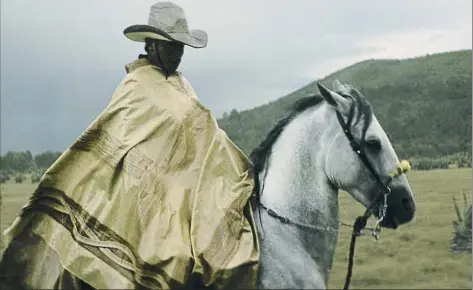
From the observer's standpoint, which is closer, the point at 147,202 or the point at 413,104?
the point at 147,202

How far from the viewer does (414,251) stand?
888 cm

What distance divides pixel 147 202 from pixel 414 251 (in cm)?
572

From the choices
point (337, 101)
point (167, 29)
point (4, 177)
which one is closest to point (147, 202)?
point (167, 29)

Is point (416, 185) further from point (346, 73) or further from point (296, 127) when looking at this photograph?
point (346, 73)

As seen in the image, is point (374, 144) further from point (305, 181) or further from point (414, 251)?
point (414, 251)

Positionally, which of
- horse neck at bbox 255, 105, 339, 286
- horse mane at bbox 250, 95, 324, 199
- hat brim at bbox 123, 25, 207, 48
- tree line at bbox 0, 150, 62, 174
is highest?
hat brim at bbox 123, 25, 207, 48

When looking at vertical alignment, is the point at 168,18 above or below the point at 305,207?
above

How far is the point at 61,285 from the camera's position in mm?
4020

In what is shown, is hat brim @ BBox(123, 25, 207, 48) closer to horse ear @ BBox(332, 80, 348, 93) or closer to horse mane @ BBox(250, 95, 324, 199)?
horse mane @ BBox(250, 95, 324, 199)

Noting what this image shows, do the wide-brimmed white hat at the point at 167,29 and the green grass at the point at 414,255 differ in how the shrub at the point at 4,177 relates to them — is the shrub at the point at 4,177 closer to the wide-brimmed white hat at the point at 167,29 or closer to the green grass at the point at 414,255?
the green grass at the point at 414,255

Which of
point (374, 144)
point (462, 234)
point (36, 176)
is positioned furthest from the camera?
point (36, 176)

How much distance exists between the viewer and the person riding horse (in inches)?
153

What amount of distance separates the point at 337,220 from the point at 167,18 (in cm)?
161

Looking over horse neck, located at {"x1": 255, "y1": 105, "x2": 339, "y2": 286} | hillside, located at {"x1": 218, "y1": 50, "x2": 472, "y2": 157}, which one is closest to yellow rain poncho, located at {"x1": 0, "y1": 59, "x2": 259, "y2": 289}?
horse neck, located at {"x1": 255, "y1": 105, "x2": 339, "y2": 286}
